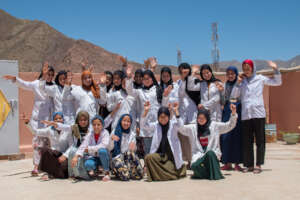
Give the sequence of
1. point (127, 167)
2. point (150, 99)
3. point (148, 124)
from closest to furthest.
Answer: point (127, 167), point (148, 124), point (150, 99)

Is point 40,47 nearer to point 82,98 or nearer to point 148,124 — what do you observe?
point 82,98

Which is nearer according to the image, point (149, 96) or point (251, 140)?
point (251, 140)

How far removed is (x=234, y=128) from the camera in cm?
569

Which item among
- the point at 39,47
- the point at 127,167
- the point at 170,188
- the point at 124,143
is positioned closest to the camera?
the point at 170,188

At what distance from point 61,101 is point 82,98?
0.41m

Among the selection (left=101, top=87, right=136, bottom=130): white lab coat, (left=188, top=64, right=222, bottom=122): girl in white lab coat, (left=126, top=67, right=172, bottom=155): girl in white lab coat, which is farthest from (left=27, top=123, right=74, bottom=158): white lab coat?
(left=188, top=64, right=222, bottom=122): girl in white lab coat

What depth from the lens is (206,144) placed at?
17.0 ft

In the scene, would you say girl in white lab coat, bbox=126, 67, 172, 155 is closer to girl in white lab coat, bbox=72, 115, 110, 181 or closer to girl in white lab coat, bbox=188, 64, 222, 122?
girl in white lab coat, bbox=188, 64, 222, 122

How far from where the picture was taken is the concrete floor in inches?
161

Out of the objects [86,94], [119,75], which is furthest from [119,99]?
[86,94]

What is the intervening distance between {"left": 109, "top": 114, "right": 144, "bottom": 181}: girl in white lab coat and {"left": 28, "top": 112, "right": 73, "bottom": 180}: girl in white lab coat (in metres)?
0.69

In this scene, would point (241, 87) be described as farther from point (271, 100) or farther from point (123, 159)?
point (271, 100)

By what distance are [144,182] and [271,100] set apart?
680 centimetres

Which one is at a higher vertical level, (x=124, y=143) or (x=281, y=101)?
(x=281, y=101)
